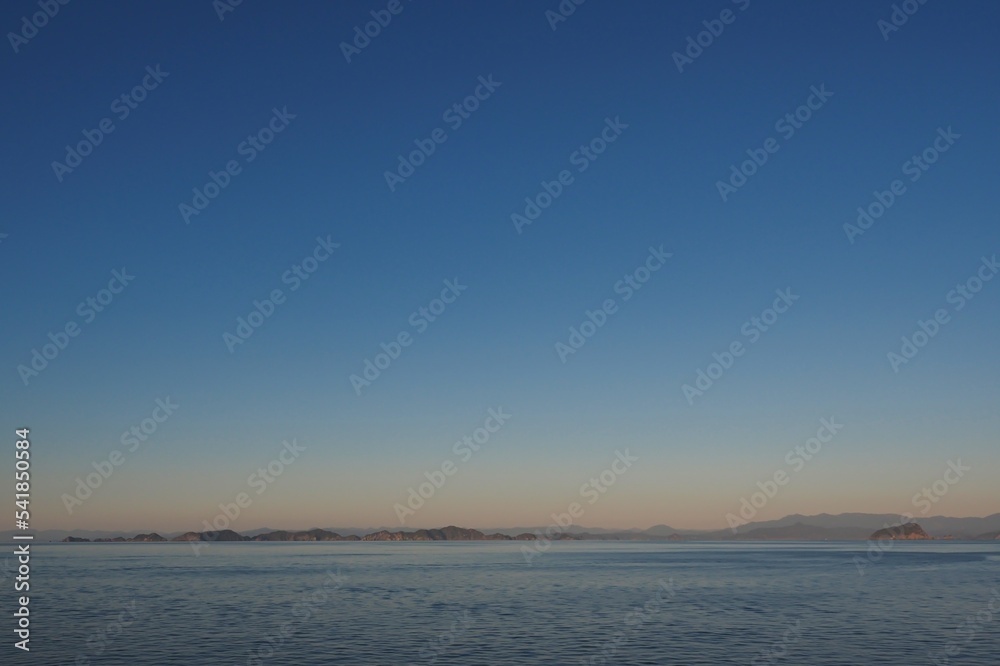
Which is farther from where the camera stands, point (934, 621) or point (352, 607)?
point (352, 607)

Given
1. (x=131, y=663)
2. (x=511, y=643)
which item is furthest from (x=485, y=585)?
(x=131, y=663)

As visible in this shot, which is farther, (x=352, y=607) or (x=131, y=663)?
(x=352, y=607)

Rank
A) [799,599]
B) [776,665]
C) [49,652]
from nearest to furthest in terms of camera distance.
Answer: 1. [776,665]
2. [49,652]
3. [799,599]

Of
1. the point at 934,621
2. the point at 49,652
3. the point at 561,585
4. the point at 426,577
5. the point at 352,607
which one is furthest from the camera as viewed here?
the point at 426,577

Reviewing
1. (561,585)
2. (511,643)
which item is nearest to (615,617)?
(511,643)

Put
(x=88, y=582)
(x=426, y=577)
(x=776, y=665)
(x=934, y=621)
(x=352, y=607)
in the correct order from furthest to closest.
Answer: (x=426, y=577)
(x=88, y=582)
(x=352, y=607)
(x=934, y=621)
(x=776, y=665)

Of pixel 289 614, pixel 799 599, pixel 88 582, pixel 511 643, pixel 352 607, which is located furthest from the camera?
pixel 88 582

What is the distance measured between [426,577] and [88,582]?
4490 cm

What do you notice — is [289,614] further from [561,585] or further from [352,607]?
[561,585]

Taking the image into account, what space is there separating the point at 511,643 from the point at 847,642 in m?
21.9

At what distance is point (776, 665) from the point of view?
146 ft

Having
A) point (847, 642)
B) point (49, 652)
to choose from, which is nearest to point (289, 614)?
point (49, 652)

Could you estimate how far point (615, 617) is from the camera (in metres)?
64.4

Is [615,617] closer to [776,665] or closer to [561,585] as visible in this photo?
[776,665]
